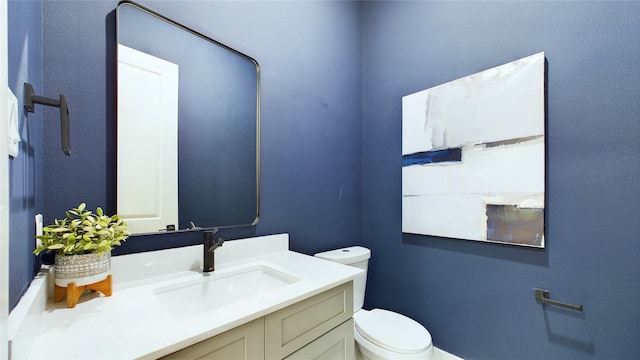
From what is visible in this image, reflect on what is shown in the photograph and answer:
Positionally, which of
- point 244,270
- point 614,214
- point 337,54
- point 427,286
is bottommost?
point 427,286

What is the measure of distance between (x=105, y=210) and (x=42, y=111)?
371 millimetres

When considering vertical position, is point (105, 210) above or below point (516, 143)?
below

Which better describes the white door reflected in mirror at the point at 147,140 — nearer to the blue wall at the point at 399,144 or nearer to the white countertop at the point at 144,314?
the blue wall at the point at 399,144

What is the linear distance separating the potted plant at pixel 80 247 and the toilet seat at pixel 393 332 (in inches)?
46.6

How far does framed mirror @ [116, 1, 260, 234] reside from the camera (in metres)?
1.02

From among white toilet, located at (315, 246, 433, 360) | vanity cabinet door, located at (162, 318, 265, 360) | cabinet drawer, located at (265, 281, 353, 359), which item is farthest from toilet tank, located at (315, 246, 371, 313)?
vanity cabinet door, located at (162, 318, 265, 360)

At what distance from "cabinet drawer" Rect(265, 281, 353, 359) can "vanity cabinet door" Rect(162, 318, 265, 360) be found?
0.11 ft

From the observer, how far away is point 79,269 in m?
0.78

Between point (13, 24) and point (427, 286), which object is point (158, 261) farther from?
point (427, 286)

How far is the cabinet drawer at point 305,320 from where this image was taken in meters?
0.83

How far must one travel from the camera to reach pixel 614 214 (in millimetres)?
1114

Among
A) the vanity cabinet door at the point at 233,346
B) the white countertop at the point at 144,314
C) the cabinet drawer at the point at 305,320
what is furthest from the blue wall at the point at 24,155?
the cabinet drawer at the point at 305,320

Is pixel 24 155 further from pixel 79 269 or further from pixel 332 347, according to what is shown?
pixel 332 347

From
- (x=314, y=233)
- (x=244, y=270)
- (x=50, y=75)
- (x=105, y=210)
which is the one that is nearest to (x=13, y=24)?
(x=50, y=75)
